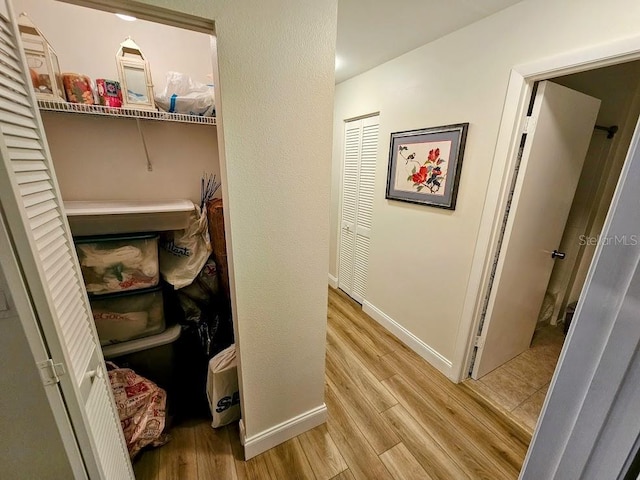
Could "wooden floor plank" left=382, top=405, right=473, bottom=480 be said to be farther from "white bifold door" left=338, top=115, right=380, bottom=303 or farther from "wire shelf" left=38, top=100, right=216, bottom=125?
"wire shelf" left=38, top=100, right=216, bottom=125

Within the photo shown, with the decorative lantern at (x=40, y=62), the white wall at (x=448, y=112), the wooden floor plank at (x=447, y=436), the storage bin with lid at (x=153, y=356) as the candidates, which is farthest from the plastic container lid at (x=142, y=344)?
the white wall at (x=448, y=112)

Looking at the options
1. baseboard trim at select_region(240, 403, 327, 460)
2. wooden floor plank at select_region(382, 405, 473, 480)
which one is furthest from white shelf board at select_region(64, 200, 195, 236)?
wooden floor plank at select_region(382, 405, 473, 480)

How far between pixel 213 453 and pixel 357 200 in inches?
91.5

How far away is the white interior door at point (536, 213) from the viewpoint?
1.49m

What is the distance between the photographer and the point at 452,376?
1.92 metres

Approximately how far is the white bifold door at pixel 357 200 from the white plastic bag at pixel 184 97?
1548 millimetres

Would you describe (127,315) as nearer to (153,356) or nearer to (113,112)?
(153,356)

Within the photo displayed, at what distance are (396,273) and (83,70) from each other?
7.94ft

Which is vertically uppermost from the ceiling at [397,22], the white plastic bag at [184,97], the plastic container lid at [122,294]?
the ceiling at [397,22]

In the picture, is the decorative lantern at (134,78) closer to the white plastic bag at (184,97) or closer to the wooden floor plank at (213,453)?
the white plastic bag at (184,97)

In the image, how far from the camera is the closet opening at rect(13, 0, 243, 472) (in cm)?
123

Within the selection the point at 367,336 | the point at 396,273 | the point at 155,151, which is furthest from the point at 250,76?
the point at 367,336

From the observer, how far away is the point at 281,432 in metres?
1.45

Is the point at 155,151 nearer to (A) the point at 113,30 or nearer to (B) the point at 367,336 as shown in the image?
(A) the point at 113,30
